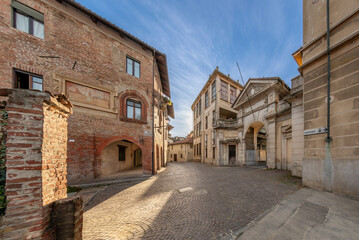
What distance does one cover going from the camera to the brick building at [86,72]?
6.40m

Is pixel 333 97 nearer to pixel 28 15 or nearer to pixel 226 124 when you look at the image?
pixel 226 124

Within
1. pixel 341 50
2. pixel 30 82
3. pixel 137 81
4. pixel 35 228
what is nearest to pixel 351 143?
pixel 341 50

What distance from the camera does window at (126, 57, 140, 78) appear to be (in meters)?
9.70

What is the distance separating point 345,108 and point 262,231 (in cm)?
567

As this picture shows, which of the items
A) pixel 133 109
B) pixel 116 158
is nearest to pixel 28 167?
pixel 133 109

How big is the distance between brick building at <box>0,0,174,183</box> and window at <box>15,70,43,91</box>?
0.04 metres

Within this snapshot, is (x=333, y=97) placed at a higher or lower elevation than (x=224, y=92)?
lower

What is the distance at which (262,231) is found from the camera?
2646 millimetres

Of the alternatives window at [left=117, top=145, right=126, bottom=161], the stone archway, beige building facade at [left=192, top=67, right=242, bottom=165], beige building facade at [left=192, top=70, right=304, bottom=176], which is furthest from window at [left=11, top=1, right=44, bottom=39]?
beige building facade at [left=192, top=67, right=242, bottom=165]

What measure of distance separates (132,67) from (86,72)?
10.4 ft

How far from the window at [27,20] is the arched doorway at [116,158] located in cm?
776

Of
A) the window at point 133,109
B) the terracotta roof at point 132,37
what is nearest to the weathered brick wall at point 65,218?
the window at point 133,109

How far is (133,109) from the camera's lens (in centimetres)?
957

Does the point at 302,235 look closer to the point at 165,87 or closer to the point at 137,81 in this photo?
the point at 137,81
